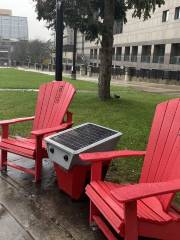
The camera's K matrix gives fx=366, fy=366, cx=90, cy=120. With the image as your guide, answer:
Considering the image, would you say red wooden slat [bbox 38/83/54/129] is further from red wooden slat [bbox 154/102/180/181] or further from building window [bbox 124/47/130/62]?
building window [bbox 124/47/130/62]

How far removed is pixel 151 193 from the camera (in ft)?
8.00

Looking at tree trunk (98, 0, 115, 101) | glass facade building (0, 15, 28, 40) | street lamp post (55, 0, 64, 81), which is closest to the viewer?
street lamp post (55, 0, 64, 81)

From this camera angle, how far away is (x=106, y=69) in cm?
1205

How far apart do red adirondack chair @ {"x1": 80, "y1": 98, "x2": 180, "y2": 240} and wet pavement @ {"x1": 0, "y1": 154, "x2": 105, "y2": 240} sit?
23 centimetres

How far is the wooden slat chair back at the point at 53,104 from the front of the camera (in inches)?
197

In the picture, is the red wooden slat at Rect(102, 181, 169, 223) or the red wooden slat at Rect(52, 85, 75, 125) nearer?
the red wooden slat at Rect(102, 181, 169, 223)

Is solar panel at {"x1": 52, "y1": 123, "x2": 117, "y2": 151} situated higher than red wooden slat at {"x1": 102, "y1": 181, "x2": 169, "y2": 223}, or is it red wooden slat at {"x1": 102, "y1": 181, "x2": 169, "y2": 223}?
solar panel at {"x1": 52, "y1": 123, "x2": 117, "y2": 151}

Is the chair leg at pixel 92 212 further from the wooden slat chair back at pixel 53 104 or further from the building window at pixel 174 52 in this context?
the building window at pixel 174 52

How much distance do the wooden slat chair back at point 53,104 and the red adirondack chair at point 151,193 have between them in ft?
5.42

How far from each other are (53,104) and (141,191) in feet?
9.98

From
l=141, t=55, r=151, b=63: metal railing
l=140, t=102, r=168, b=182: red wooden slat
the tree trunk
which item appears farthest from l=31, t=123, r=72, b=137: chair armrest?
l=141, t=55, r=151, b=63: metal railing

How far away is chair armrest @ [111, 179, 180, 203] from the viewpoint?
2387 millimetres

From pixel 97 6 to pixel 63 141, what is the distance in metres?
9.58

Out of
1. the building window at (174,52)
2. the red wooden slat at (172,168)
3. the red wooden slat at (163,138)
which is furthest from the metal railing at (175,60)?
the red wooden slat at (172,168)
